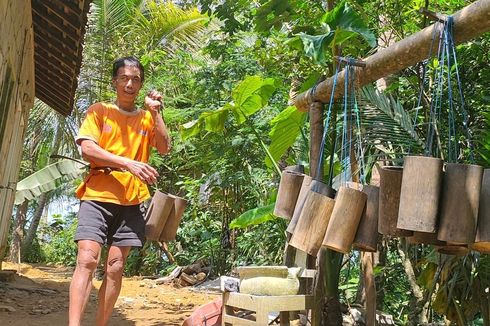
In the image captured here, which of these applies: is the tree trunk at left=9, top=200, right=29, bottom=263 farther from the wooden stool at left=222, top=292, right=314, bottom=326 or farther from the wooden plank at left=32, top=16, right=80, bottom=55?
the wooden stool at left=222, top=292, right=314, bottom=326

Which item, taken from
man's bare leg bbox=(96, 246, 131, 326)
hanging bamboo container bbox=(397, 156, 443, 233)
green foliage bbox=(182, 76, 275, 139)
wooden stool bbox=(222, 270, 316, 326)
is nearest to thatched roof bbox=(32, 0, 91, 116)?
green foliage bbox=(182, 76, 275, 139)

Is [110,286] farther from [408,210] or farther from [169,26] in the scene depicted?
[169,26]

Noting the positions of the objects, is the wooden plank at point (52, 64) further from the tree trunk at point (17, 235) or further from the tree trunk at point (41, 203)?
the tree trunk at point (17, 235)

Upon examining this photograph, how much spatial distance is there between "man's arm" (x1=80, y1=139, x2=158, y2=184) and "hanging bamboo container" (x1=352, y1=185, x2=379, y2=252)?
1132mm

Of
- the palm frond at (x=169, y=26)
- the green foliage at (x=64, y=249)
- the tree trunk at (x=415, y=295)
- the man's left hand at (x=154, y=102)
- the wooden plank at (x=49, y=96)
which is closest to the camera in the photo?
the man's left hand at (x=154, y=102)

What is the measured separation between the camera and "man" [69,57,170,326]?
3135 millimetres

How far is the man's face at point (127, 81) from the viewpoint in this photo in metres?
3.49

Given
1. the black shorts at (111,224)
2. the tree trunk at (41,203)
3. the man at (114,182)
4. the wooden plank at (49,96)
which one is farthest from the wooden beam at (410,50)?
the tree trunk at (41,203)

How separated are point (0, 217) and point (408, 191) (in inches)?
208

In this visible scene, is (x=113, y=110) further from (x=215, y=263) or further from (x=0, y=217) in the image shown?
(x=215, y=263)

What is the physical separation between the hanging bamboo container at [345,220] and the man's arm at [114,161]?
103 cm

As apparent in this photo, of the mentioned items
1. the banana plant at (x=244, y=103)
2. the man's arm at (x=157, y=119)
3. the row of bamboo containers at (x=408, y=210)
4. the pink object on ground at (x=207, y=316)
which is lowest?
the pink object on ground at (x=207, y=316)

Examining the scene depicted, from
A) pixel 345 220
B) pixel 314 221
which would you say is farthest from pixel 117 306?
pixel 345 220

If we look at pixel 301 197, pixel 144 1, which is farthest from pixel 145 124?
pixel 144 1
